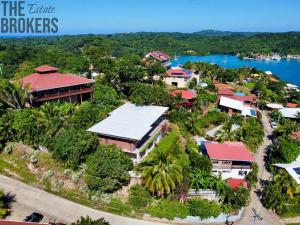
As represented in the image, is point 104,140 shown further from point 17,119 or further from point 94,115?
point 17,119

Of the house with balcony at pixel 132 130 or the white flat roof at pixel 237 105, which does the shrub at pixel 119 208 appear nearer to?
the house with balcony at pixel 132 130

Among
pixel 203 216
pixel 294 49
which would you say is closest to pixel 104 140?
pixel 203 216

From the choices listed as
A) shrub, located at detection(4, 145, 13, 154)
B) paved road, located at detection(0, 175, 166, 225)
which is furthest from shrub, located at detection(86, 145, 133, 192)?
shrub, located at detection(4, 145, 13, 154)

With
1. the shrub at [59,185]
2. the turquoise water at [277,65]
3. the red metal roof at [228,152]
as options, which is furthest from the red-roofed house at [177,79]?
the turquoise water at [277,65]

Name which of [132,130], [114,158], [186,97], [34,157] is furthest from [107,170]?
[186,97]

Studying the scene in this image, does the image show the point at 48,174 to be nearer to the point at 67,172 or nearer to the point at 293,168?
the point at 67,172

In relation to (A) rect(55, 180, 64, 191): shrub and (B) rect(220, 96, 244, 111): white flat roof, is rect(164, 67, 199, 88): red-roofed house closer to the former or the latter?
(B) rect(220, 96, 244, 111): white flat roof
